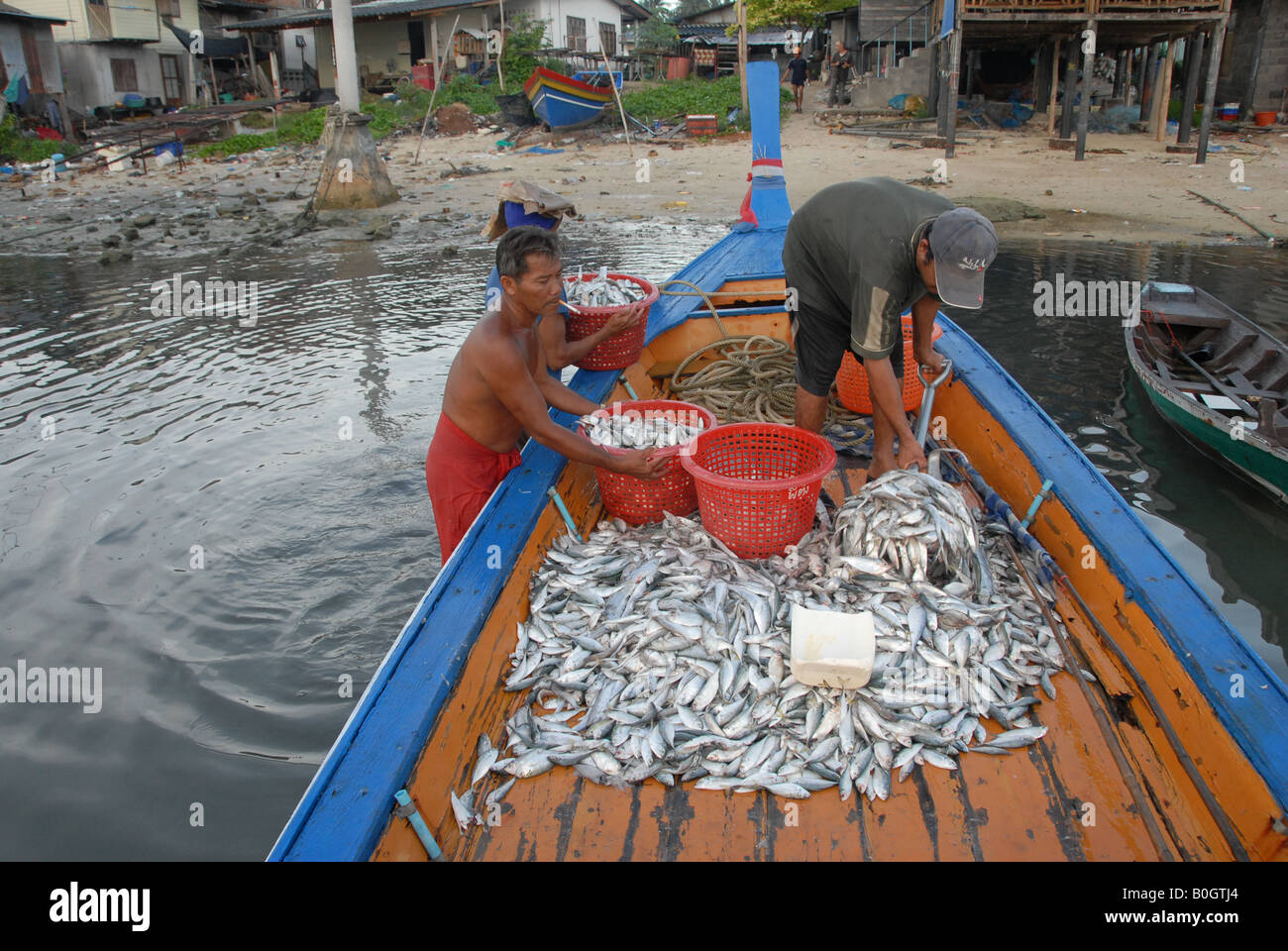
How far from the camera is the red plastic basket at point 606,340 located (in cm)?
542

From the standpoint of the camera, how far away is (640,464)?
12.9ft

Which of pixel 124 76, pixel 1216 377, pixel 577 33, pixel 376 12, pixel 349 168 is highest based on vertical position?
pixel 376 12

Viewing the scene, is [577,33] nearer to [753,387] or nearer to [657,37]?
[657,37]

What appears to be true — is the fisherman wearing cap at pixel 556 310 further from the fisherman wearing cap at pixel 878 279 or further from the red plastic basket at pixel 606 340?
the fisherman wearing cap at pixel 878 279

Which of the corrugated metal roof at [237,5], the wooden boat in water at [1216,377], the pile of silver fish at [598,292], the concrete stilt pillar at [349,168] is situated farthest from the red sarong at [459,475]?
the corrugated metal roof at [237,5]

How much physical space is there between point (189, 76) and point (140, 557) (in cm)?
3771

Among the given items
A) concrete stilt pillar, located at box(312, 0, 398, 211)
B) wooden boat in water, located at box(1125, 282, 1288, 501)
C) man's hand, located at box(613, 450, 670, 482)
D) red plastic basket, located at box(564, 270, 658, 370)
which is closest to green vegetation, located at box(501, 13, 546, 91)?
concrete stilt pillar, located at box(312, 0, 398, 211)

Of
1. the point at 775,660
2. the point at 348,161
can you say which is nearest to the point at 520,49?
the point at 348,161

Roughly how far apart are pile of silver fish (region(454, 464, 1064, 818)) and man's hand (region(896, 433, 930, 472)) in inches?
8.0

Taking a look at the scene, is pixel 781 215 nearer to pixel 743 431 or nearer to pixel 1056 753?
pixel 743 431

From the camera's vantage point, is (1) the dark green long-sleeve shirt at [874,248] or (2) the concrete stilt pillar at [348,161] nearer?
(1) the dark green long-sleeve shirt at [874,248]

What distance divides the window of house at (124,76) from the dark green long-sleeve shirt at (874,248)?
1493 inches

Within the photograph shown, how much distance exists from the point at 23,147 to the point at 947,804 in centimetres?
3157

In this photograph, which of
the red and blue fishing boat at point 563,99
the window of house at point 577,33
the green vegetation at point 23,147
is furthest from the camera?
the window of house at point 577,33
